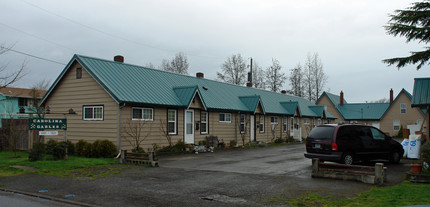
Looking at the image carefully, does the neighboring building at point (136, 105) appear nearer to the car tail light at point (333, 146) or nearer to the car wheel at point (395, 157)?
the car tail light at point (333, 146)

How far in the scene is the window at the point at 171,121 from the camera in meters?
21.7

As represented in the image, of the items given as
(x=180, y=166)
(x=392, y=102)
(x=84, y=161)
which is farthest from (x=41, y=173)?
(x=392, y=102)

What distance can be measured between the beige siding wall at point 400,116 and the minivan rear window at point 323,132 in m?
41.0

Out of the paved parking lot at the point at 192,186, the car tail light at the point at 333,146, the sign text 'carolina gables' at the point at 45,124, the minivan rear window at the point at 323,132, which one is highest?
the sign text 'carolina gables' at the point at 45,124

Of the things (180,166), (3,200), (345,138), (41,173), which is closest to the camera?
(3,200)

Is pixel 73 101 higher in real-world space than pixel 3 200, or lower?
higher

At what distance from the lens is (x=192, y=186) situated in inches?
423

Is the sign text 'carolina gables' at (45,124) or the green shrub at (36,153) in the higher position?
the sign text 'carolina gables' at (45,124)

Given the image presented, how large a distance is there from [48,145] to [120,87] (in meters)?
4.73

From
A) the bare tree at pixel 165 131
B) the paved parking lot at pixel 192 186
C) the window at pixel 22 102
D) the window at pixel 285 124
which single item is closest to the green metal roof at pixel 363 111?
the window at pixel 285 124

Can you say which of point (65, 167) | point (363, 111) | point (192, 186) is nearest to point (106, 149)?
point (65, 167)

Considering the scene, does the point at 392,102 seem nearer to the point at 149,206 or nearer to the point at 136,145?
the point at 136,145

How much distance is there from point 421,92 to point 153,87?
48.7 ft

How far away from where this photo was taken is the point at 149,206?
27.1ft
